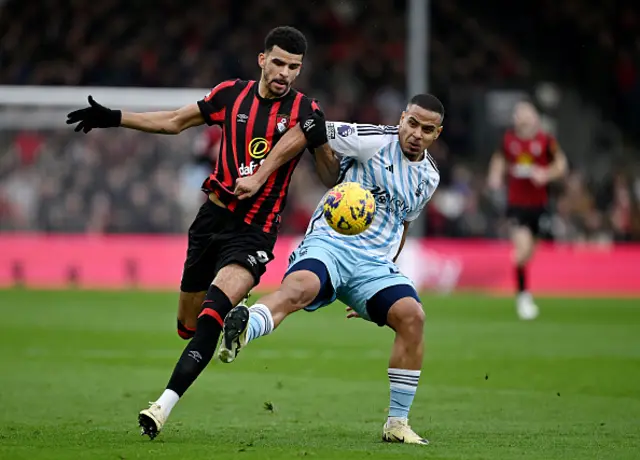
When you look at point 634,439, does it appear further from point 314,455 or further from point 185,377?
point 185,377

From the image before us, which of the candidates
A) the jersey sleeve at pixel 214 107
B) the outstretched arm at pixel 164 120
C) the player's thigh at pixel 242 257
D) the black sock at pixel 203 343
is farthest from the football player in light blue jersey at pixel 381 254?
the outstretched arm at pixel 164 120

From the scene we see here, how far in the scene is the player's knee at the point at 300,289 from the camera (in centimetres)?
723

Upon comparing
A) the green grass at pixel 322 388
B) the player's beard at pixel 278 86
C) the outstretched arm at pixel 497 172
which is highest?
the outstretched arm at pixel 497 172

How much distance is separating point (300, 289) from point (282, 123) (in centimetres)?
122

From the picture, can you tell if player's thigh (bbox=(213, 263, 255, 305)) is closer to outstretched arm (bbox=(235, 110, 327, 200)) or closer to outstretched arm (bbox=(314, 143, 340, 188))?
outstretched arm (bbox=(235, 110, 327, 200))

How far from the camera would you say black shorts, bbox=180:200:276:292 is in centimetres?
770

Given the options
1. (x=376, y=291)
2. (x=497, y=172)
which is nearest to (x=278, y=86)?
(x=376, y=291)

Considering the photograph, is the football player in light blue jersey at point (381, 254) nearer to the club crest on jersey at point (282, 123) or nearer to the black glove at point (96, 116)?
the club crest on jersey at point (282, 123)

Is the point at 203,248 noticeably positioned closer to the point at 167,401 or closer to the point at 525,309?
the point at 167,401

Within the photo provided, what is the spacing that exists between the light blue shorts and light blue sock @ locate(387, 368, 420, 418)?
0.38 meters

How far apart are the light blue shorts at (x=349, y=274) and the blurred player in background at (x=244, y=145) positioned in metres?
0.35

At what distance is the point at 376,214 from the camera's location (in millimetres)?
7840

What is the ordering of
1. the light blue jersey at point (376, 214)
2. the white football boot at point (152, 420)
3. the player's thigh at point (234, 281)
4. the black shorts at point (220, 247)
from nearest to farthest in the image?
the white football boot at point (152, 420)
the player's thigh at point (234, 281)
the light blue jersey at point (376, 214)
the black shorts at point (220, 247)

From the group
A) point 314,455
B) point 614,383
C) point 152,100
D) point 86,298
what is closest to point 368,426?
point 314,455
